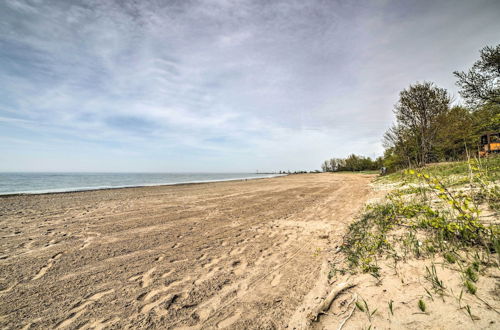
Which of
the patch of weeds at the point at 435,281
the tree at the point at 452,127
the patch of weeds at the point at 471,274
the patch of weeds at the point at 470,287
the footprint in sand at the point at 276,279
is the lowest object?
the footprint in sand at the point at 276,279

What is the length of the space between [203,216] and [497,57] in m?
24.6

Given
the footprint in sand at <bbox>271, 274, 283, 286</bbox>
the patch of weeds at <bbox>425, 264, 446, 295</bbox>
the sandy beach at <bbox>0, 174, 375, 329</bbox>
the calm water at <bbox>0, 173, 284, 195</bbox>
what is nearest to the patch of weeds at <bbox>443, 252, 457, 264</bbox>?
the patch of weeds at <bbox>425, 264, 446, 295</bbox>

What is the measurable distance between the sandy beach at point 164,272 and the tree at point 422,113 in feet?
79.7

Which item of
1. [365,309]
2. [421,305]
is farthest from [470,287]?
[365,309]

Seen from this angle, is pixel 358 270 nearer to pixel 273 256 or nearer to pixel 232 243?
pixel 273 256

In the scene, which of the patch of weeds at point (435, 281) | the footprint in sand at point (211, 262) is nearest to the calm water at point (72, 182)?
the footprint in sand at point (211, 262)

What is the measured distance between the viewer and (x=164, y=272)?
4105mm

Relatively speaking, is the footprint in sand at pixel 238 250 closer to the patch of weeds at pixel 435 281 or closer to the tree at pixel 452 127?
the patch of weeds at pixel 435 281

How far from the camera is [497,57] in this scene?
50.4 ft

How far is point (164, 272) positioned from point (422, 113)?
30.8 metres

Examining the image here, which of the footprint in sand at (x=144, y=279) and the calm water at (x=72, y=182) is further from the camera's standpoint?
the calm water at (x=72, y=182)

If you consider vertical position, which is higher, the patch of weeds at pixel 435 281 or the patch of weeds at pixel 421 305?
the patch of weeds at pixel 435 281

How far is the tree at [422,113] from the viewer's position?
74.6ft

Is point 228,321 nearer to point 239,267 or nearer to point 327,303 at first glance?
point 327,303
